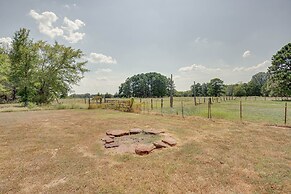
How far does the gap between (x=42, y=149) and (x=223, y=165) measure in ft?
16.4

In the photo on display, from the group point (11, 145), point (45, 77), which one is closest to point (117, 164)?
point (11, 145)

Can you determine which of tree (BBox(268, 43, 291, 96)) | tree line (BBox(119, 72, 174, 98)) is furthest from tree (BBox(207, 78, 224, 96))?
tree (BBox(268, 43, 291, 96))

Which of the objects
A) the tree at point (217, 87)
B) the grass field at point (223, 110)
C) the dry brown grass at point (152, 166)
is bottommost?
the dry brown grass at point (152, 166)

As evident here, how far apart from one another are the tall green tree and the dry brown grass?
17.3 m

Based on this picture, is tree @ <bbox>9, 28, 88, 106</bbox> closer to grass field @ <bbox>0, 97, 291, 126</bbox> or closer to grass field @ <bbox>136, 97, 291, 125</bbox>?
grass field @ <bbox>0, 97, 291, 126</bbox>

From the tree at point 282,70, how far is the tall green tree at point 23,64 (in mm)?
39295

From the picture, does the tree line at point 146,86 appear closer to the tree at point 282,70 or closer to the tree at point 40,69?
the tree at point 282,70

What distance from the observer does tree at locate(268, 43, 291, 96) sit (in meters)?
29.3

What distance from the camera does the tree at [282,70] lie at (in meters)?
29.3

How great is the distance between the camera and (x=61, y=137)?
6.12 meters

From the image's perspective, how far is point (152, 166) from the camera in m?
3.71

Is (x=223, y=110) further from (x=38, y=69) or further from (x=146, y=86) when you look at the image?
(x=146, y=86)

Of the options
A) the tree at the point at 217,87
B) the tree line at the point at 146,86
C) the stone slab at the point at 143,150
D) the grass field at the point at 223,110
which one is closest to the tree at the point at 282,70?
the grass field at the point at 223,110

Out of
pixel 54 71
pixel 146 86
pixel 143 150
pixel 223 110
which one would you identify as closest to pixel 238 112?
pixel 223 110
